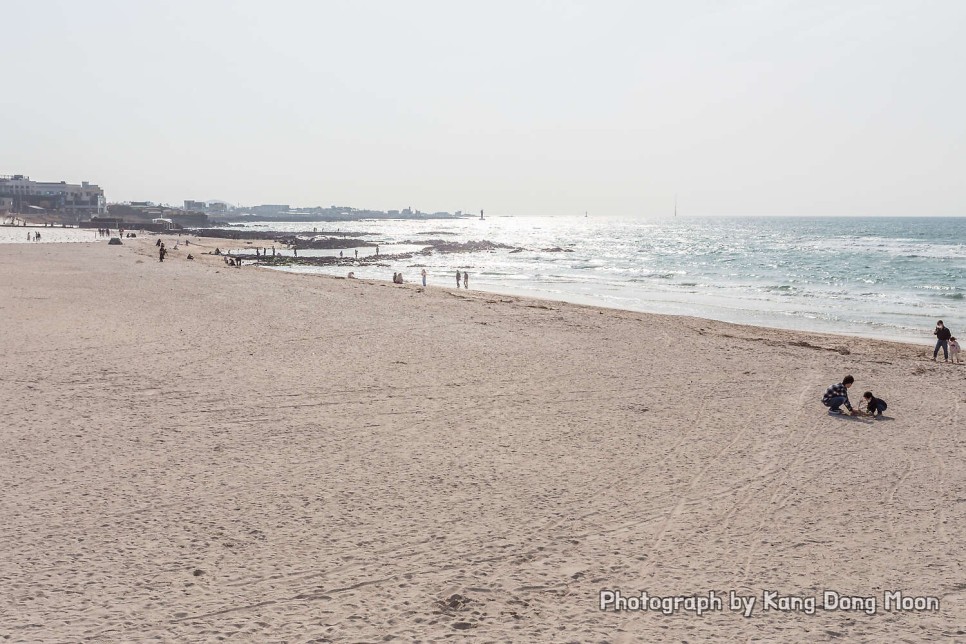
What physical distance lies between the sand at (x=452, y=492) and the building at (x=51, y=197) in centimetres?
15360

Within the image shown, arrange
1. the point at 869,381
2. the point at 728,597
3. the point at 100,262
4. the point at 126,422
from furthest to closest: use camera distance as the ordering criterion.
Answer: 1. the point at 100,262
2. the point at 869,381
3. the point at 126,422
4. the point at 728,597

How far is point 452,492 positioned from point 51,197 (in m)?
174

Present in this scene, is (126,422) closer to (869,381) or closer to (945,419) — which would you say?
(945,419)

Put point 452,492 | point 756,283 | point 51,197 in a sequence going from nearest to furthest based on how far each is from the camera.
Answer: point 452,492 → point 756,283 → point 51,197

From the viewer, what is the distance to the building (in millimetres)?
144125

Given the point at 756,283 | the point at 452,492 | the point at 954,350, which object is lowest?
the point at 452,492

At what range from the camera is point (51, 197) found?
498 ft

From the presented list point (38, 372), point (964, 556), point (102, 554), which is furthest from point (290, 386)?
point (964, 556)

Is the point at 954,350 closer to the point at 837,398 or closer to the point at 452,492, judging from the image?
the point at 837,398

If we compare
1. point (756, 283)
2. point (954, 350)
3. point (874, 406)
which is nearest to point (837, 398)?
point (874, 406)

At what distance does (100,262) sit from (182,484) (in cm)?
3839

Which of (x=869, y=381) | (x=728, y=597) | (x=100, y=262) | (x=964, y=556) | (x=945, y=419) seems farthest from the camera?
(x=100, y=262)

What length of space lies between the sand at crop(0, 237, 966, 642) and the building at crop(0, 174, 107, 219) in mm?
153601

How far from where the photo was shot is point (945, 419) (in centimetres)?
1230
